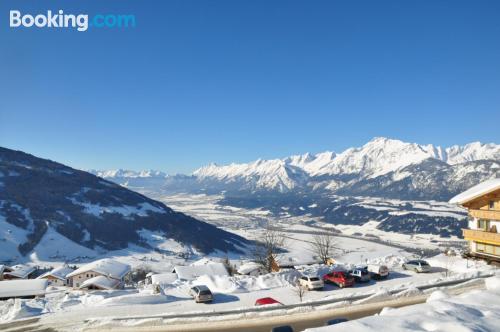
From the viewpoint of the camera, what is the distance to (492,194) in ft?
147

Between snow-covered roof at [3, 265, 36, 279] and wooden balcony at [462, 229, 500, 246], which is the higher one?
wooden balcony at [462, 229, 500, 246]

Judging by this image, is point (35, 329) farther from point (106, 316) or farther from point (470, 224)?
point (470, 224)

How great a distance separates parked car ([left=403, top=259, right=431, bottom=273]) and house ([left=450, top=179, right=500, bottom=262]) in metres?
6.76

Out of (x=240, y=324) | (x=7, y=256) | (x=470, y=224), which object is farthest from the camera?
(x=7, y=256)

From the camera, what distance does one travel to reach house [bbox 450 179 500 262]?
44031mm

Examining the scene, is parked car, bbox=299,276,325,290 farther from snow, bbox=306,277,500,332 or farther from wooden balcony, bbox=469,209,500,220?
wooden balcony, bbox=469,209,500,220

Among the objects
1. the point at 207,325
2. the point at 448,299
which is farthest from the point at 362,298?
the point at 207,325

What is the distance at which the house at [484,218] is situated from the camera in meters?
44.0

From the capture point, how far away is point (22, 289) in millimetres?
64125

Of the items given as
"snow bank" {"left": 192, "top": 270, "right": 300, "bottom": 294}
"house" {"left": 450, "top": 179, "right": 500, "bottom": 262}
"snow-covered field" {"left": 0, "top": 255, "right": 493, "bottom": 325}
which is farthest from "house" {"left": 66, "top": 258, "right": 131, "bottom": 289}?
"house" {"left": 450, "top": 179, "right": 500, "bottom": 262}

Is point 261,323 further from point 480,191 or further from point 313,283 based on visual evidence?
point 480,191

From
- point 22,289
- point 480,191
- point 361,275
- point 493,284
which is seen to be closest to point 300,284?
point 361,275

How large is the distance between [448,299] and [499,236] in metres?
25.1

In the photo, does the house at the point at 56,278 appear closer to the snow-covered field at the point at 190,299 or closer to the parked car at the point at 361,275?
the snow-covered field at the point at 190,299
